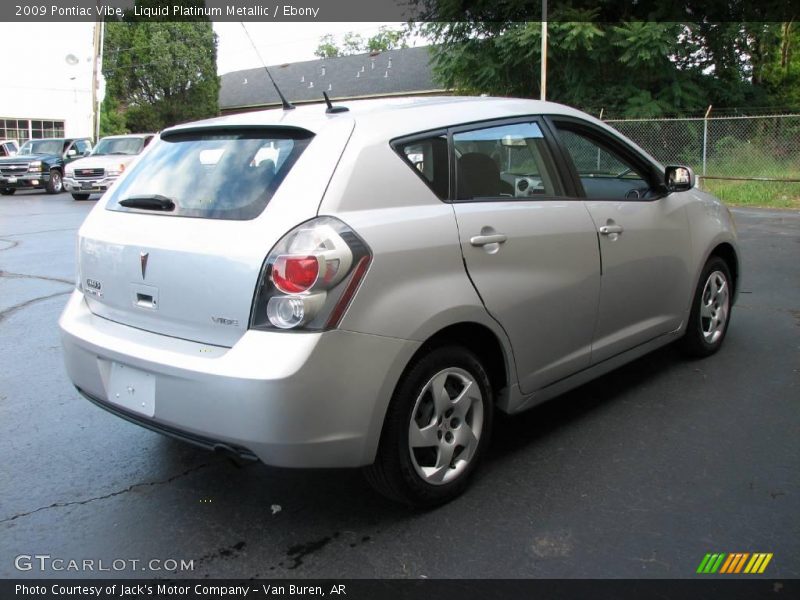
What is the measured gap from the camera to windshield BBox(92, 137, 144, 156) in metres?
22.0

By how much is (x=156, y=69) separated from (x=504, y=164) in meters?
48.8

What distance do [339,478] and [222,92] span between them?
6104 centimetres

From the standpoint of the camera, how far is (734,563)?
8.81 ft

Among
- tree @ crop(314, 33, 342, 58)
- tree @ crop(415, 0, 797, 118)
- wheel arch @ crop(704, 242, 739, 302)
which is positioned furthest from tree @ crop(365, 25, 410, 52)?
wheel arch @ crop(704, 242, 739, 302)

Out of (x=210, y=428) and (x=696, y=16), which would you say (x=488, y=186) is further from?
(x=696, y=16)

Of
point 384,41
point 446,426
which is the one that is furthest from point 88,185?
point 384,41

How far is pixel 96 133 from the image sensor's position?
111 feet

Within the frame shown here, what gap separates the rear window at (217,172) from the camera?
2885 millimetres

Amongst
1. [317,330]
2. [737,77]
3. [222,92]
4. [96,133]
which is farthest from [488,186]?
[222,92]

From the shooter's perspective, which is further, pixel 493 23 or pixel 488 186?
pixel 493 23

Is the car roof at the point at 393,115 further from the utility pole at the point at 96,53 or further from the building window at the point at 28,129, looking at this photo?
the building window at the point at 28,129

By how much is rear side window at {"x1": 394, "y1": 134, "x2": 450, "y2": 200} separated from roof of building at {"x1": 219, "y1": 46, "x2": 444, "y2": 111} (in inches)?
1608

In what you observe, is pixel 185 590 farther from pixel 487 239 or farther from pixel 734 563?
pixel 734 563

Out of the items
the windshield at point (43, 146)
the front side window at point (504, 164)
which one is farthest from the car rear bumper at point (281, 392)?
the windshield at point (43, 146)
